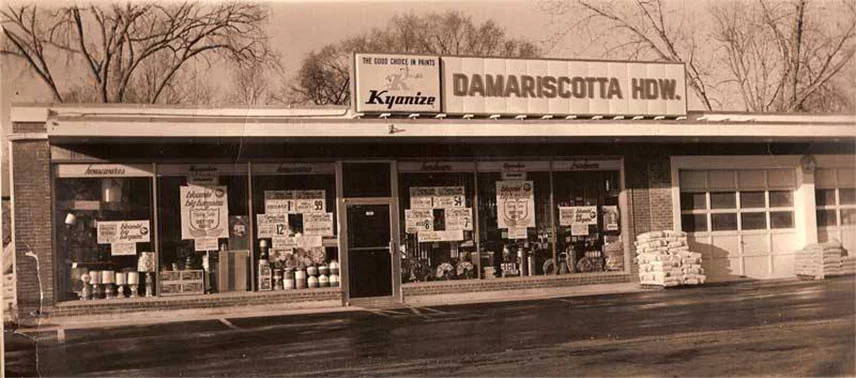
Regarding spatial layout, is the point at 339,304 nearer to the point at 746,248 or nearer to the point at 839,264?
the point at 746,248

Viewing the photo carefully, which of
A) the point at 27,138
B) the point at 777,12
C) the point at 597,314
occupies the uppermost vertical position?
the point at 777,12

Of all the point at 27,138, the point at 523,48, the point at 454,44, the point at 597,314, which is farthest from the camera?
the point at 454,44

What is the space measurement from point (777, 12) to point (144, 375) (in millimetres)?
16257

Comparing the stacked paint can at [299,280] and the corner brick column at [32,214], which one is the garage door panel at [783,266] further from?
the corner brick column at [32,214]

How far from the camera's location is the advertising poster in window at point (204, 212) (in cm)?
1484

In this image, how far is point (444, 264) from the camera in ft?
53.1

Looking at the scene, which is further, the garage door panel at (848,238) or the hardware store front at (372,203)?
the garage door panel at (848,238)

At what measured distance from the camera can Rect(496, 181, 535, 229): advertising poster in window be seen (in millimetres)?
16625

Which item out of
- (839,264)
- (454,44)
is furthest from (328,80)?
(839,264)

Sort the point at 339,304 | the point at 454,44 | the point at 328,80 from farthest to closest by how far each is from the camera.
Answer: the point at 328,80, the point at 454,44, the point at 339,304

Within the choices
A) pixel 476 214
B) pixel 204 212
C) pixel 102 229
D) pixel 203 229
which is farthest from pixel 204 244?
pixel 476 214

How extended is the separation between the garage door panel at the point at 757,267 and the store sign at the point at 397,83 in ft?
27.1

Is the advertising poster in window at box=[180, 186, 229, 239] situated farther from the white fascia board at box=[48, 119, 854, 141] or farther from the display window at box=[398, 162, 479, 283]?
the display window at box=[398, 162, 479, 283]

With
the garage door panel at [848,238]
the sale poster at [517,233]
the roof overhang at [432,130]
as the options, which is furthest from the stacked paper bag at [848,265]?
the sale poster at [517,233]
